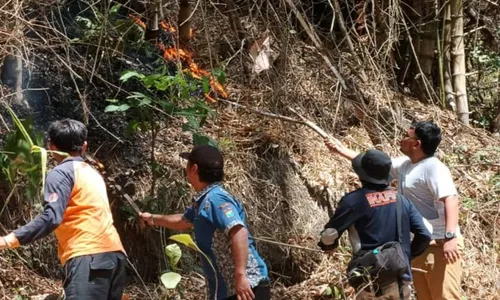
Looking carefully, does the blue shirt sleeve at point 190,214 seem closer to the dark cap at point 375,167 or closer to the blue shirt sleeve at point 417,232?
the dark cap at point 375,167

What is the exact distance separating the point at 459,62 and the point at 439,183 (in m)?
A: 4.45

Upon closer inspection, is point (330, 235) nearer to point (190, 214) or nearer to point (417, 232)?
point (417, 232)

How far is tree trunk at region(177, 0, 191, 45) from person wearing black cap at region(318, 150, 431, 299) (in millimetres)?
2932

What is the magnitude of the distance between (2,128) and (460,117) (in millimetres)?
5272

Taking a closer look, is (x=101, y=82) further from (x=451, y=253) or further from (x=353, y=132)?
(x=451, y=253)

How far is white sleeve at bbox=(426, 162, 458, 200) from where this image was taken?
4938 mm

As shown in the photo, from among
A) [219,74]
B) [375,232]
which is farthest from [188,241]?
[219,74]

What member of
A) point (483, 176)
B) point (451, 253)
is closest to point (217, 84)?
point (451, 253)

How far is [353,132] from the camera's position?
25.8 feet

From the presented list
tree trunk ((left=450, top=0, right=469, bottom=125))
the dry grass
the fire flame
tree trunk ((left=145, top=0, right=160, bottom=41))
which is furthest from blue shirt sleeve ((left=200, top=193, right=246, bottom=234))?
tree trunk ((left=450, top=0, right=469, bottom=125))

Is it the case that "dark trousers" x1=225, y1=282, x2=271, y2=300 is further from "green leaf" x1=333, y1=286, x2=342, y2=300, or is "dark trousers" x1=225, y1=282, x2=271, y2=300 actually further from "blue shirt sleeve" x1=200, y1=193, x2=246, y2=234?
"green leaf" x1=333, y1=286, x2=342, y2=300

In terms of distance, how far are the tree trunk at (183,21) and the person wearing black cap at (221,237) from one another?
2989mm

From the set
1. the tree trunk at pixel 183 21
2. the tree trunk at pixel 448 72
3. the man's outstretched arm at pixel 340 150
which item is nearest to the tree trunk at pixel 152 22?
the tree trunk at pixel 183 21

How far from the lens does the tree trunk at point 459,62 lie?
884cm
